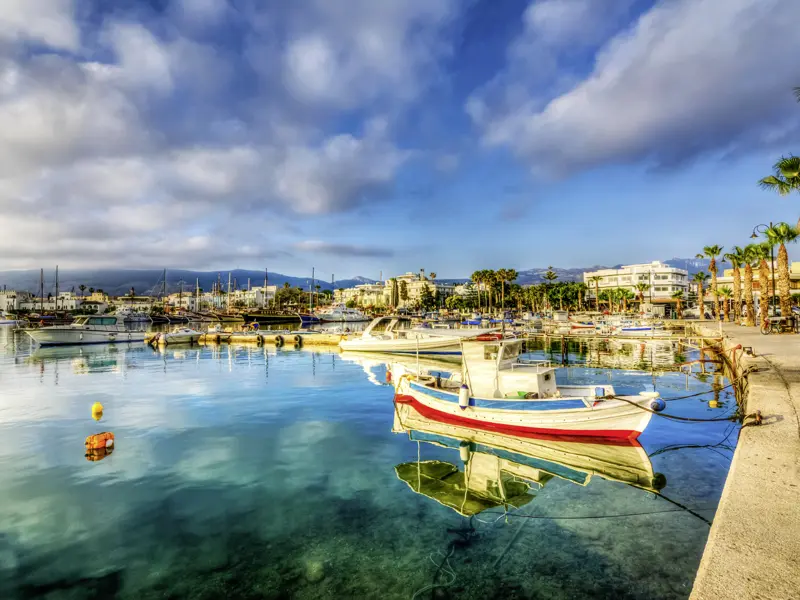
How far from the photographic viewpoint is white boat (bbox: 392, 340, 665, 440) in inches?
524

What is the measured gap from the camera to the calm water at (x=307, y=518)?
23.0 feet

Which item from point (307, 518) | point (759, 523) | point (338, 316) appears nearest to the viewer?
point (759, 523)

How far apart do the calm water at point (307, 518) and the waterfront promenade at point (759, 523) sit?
1667mm

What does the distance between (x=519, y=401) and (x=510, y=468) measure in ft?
8.64

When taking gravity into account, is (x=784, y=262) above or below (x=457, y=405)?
above

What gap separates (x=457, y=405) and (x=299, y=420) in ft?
22.4

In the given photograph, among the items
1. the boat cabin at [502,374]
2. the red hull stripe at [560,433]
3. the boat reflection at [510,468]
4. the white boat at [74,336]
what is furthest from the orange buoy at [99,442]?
the white boat at [74,336]

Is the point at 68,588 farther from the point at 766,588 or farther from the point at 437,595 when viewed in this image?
the point at 766,588

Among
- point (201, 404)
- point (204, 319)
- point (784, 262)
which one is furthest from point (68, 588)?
point (204, 319)

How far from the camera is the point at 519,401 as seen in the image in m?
14.2

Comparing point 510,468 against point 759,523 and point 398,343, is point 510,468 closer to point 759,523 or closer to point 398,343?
point 759,523

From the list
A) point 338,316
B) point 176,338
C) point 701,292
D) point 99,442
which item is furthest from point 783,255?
point 338,316

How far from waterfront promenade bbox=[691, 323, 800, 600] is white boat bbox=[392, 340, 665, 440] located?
3589mm

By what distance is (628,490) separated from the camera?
10383 millimetres
